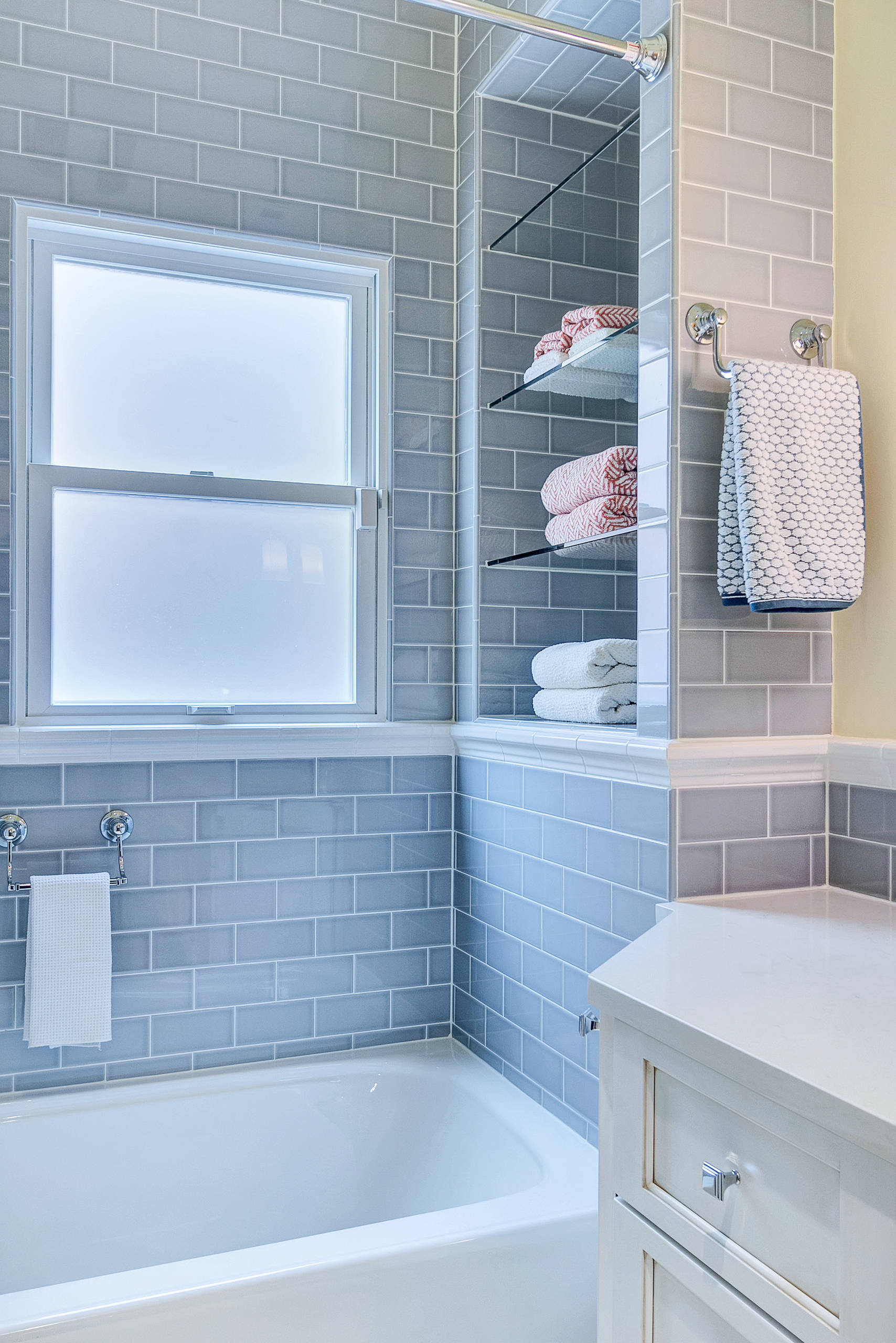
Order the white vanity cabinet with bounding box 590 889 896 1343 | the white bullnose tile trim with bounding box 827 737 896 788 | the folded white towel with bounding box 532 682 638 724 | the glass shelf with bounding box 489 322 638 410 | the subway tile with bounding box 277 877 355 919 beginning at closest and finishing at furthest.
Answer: the white vanity cabinet with bounding box 590 889 896 1343
the white bullnose tile trim with bounding box 827 737 896 788
the glass shelf with bounding box 489 322 638 410
the folded white towel with bounding box 532 682 638 724
the subway tile with bounding box 277 877 355 919

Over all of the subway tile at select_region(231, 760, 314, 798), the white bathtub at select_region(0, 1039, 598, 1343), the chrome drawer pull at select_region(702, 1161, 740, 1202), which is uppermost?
the subway tile at select_region(231, 760, 314, 798)

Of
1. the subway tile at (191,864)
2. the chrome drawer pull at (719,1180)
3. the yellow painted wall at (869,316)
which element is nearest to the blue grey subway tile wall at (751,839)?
the yellow painted wall at (869,316)

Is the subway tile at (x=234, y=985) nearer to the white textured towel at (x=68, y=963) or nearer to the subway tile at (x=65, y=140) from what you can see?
the white textured towel at (x=68, y=963)

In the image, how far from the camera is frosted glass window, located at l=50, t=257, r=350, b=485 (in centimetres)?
221

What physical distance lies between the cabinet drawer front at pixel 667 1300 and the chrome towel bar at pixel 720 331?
116 cm

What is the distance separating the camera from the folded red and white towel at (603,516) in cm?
187

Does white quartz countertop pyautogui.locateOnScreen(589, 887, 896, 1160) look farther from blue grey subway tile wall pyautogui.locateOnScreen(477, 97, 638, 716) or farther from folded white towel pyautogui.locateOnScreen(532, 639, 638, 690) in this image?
blue grey subway tile wall pyautogui.locateOnScreen(477, 97, 638, 716)

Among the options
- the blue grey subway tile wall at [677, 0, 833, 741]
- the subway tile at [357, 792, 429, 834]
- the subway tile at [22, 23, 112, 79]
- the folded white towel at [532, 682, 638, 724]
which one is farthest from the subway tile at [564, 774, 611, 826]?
the subway tile at [22, 23, 112, 79]

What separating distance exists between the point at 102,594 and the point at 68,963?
2.57ft

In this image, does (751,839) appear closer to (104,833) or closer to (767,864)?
(767,864)

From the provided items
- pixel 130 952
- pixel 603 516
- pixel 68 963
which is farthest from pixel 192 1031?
pixel 603 516

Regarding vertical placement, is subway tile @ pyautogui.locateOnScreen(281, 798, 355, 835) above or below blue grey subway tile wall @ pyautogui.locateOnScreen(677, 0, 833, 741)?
below

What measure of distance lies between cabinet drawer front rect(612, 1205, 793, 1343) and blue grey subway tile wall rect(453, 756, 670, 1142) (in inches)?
23.2

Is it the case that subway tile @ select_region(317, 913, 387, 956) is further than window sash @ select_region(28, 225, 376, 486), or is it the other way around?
subway tile @ select_region(317, 913, 387, 956)
